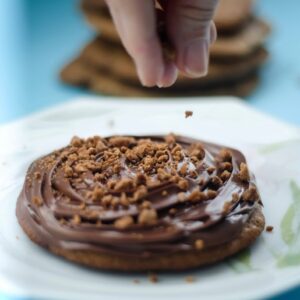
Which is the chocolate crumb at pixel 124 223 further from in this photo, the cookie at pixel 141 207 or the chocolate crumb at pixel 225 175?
the chocolate crumb at pixel 225 175

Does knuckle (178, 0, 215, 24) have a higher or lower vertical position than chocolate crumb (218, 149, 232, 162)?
higher

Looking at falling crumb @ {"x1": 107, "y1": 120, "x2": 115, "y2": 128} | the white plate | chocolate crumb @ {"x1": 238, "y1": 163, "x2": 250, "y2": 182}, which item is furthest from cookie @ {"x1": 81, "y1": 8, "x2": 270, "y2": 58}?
chocolate crumb @ {"x1": 238, "y1": 163, "x2": 250, "y2": 182}

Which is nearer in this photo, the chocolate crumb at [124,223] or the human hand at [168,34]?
the human hand at [168,34]

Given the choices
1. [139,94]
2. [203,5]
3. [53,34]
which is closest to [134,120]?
[139,94]

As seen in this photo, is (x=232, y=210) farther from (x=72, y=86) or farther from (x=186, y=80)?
(x=72, y=86)

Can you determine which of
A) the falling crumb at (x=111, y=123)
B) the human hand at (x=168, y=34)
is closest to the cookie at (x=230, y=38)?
→ the falling crumb at (x=111, y=123)

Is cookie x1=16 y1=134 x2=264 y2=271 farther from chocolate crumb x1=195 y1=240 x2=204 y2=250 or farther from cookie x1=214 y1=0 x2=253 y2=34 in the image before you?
cookie x1=214 y1=0 x2=253 y2=34
